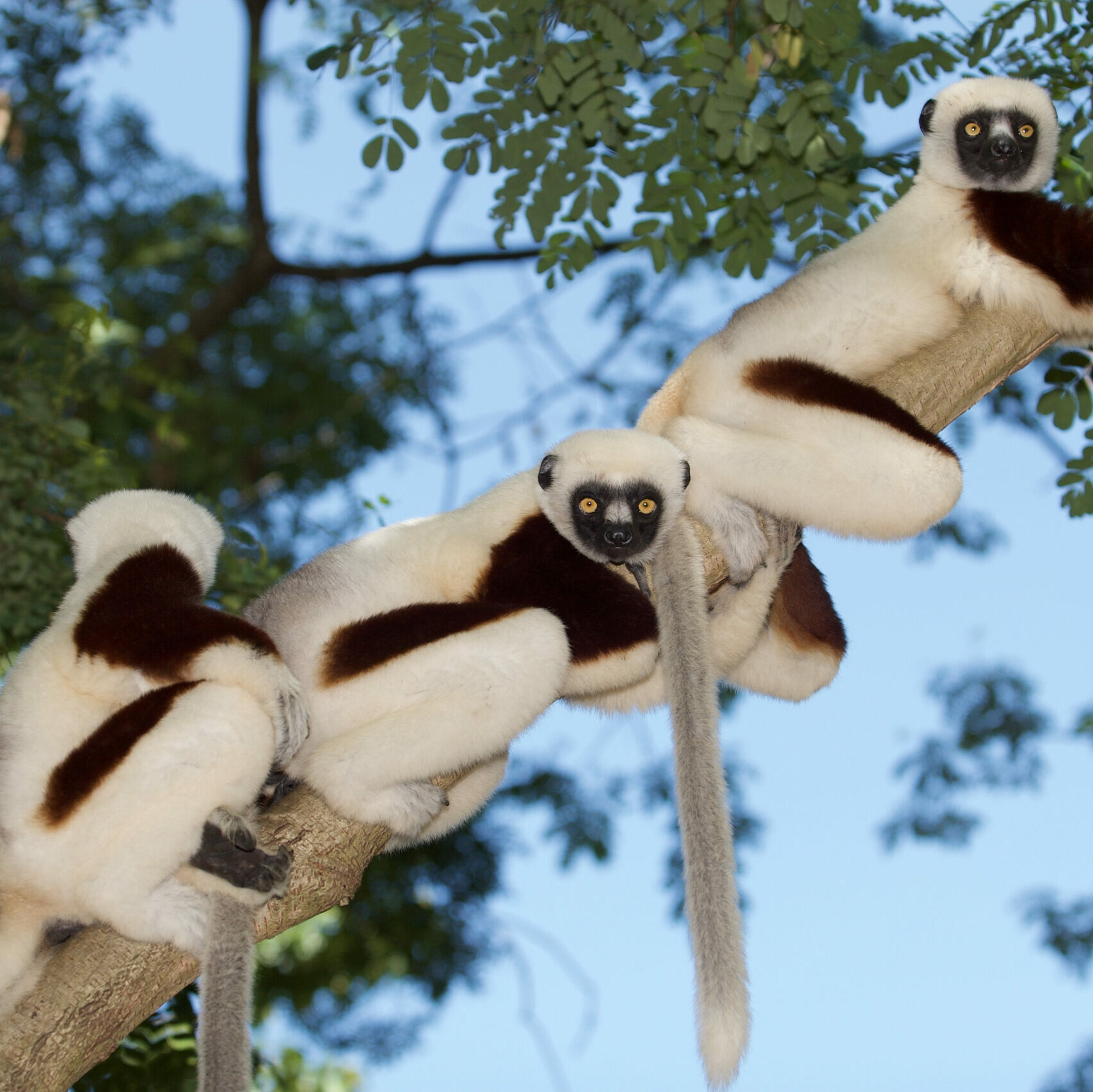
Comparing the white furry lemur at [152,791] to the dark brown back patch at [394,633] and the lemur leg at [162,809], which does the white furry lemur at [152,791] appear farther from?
the dark brown back patch at [394,633]

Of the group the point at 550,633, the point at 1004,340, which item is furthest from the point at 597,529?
the point at 1004,340

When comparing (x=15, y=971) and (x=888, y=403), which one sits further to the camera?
(x=888, y=403)

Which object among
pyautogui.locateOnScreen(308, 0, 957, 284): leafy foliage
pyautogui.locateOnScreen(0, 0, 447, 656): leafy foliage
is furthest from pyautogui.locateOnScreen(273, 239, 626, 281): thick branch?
pyautogui.locateOnScreen(308, 0, 957, 284): leafy foliage

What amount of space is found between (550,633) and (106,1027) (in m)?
1.56

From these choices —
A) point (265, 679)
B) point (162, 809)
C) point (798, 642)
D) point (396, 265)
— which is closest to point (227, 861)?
point (162, 809)

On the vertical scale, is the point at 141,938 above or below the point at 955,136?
below

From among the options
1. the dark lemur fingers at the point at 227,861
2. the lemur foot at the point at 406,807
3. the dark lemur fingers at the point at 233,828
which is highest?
the dark lemur fingers at the point at 233,828

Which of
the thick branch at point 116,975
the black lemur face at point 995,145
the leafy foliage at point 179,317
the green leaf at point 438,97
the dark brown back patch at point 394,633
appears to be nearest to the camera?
the thick branch at point 116,975

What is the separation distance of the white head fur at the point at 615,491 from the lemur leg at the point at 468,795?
2.76 ft

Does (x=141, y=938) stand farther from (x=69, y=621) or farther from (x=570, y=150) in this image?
(x=570, y=150)

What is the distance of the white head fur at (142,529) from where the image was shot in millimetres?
3777

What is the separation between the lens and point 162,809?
10.1ft

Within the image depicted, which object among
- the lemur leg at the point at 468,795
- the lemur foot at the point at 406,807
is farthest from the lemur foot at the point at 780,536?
the lemur foot at the point at 406,807

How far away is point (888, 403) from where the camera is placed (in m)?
3.68
